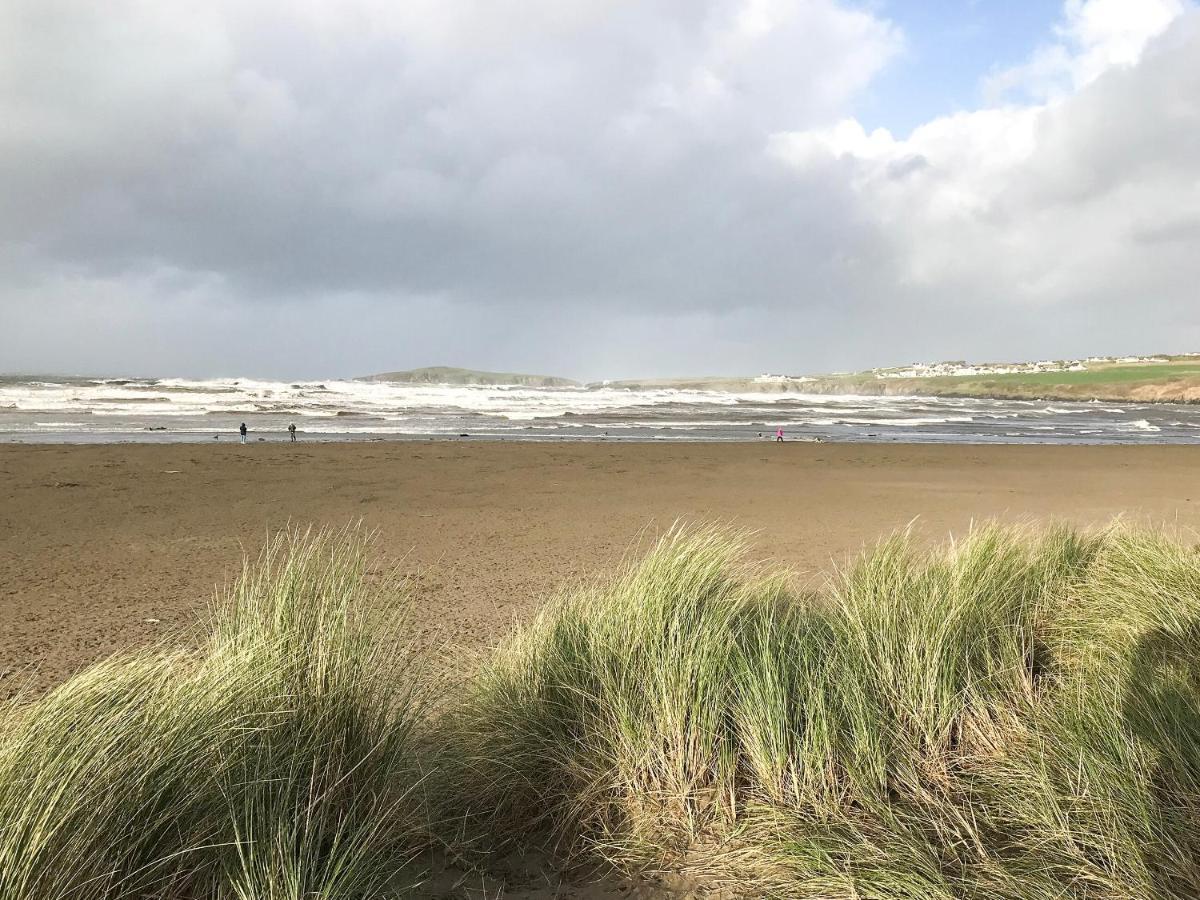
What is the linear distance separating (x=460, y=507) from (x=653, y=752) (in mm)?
9656

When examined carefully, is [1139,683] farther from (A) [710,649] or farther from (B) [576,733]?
(B) [576,733]

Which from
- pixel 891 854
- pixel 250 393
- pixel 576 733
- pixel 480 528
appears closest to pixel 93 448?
pixel 480 528

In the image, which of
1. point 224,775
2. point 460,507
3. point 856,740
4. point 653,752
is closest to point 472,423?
point 460,507

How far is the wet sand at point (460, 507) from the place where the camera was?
671 centimetres

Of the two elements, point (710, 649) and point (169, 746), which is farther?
point (710, 649)

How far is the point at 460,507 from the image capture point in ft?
40.6

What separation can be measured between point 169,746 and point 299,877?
569mm

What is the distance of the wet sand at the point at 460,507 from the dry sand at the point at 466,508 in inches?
1.7

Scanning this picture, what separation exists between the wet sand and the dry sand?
4 centimetres

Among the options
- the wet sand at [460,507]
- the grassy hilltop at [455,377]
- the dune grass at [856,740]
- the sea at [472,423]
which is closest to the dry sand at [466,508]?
the wet sand at [460,507]

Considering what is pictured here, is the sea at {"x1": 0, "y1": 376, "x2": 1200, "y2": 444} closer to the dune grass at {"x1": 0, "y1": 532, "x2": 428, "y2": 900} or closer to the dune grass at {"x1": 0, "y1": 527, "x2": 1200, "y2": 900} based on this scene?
the dune grass at {"x1": 0, "y1": 527, "x2": 1200, "y2": 900}

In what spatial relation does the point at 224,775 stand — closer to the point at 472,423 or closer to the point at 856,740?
the point at 856,740

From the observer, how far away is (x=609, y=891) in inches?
106

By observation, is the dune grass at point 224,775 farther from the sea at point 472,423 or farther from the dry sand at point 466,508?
the sea at point 472,423
